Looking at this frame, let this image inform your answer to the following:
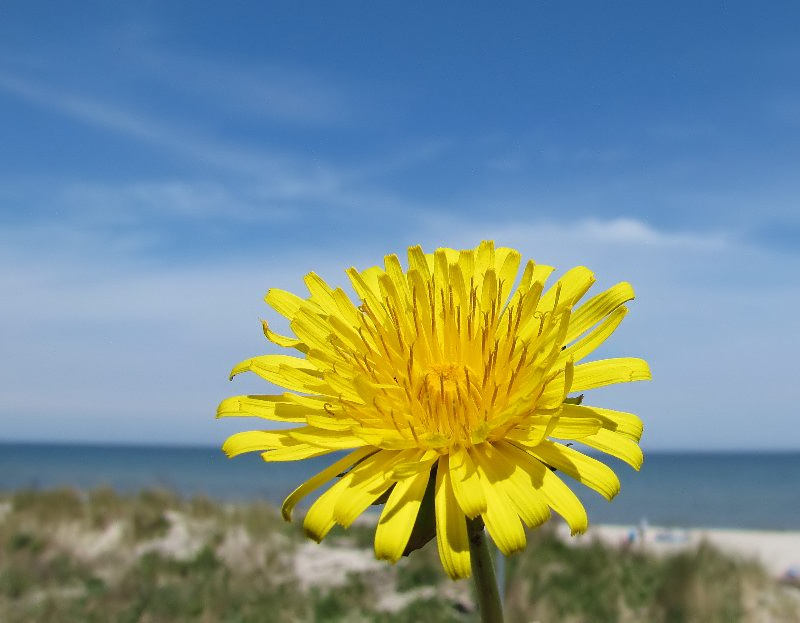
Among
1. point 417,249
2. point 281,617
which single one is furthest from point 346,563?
point 417,249

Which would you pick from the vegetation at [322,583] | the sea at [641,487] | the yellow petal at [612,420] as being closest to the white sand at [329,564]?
the vegetation at [322,583]

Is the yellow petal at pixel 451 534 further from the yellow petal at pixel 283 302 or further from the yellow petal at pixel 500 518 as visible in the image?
the yellow petal at pixel 283 302

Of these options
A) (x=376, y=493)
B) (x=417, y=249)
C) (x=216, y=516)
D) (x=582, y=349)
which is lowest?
(x=216, y=516)

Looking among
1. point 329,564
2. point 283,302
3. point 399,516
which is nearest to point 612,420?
point 399,516

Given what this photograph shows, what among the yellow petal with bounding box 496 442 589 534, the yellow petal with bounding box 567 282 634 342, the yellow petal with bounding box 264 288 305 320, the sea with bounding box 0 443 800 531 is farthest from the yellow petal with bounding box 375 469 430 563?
the sea with bounding box 0 443 800 531

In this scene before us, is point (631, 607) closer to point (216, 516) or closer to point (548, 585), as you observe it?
point (548, 585)

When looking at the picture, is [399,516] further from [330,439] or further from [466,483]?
[330,439]

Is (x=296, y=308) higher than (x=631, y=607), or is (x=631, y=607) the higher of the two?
(x=296, y=308)

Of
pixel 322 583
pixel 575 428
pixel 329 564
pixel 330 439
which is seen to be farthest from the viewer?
pixel 329 564

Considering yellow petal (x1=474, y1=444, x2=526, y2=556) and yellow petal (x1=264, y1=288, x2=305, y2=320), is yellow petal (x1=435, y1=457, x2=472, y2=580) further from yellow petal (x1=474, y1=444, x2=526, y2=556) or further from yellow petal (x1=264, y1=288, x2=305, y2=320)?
yellow petal (x1=264, y1=288, x2=305, y2=320)
